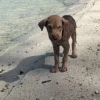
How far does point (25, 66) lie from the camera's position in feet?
16.1

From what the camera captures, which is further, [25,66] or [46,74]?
[25,66]

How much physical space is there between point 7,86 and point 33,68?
70 cm

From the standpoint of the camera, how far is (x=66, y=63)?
14.3 feet

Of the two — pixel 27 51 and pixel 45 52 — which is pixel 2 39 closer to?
pixel 27 51

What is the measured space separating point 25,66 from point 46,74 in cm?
80

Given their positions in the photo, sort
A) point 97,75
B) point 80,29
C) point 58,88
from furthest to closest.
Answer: point 80,29, point 97,75, point 58,88

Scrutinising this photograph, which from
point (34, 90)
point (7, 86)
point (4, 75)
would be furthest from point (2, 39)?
Answer: point (34, 90)

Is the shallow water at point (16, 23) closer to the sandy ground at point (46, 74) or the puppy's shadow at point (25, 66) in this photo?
the sandy ground at point (46, 74)

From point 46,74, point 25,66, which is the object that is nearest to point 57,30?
point 46,74

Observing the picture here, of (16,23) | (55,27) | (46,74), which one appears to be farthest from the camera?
(16,23)

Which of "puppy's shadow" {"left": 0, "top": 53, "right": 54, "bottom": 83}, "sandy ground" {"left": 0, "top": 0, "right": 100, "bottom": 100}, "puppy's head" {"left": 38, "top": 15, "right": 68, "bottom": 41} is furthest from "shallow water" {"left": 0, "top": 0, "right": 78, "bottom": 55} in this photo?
"puppy's head" {"left": 38, "top": 15, "right": 68, "bottom": 41}

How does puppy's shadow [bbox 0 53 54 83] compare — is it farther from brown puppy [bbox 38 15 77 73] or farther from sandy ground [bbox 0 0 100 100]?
brown puppy [bbox 38 15 77 73]

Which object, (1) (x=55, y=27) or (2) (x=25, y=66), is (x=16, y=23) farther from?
(1) (x=55, y=27)

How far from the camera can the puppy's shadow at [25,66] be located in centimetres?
455
